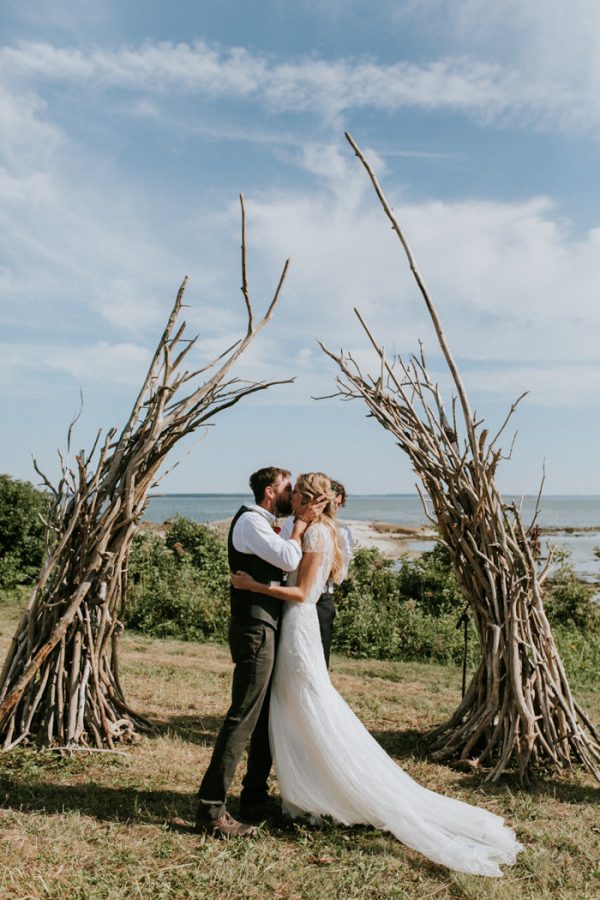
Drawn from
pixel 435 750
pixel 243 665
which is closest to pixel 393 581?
pixel 435 750

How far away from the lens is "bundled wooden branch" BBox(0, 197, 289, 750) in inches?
190

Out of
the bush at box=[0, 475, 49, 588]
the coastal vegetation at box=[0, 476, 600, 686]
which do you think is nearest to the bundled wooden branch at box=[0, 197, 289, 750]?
the coastal vegetation at box=[0, 476, 600, 686]

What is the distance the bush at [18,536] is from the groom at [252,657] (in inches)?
332

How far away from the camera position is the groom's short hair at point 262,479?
13.3ft

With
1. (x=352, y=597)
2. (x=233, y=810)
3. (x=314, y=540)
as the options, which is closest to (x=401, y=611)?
(x=352, y=597)

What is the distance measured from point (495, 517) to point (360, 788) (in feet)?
6.95

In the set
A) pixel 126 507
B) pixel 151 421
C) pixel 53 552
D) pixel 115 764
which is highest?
pixel 151 421

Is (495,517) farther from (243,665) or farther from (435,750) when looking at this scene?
(243,665)

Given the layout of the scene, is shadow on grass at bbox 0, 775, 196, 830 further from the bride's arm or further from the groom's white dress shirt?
the groom's white dress shirt

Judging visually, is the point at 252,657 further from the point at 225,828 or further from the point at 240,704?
the point at 225,828

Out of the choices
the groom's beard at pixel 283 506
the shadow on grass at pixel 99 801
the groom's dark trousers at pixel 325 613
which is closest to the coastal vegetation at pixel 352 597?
the groom's dark trousers at pixel 325 613

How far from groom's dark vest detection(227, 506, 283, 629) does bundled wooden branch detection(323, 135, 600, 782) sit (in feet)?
5.48

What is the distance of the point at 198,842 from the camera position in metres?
3.62

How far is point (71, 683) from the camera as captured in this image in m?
4.89
